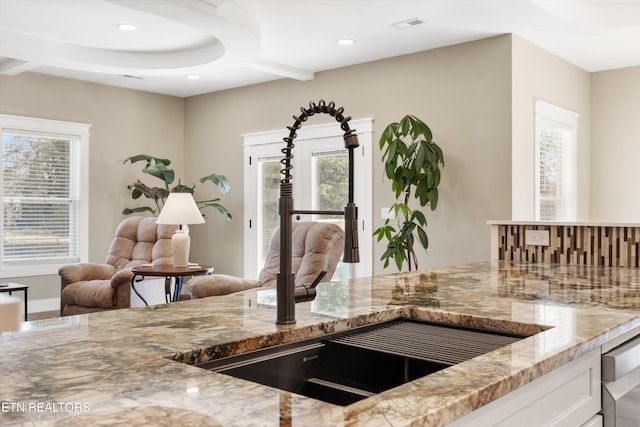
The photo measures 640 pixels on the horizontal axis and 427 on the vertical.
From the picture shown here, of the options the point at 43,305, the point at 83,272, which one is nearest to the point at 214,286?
the point at 83,272

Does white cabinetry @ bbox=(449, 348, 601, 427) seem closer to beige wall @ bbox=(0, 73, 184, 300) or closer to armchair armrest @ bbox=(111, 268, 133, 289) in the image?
armchair armrest @ bbox=(111, 268, 133, 289)

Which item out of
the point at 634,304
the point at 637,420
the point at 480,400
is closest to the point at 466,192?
the point at 634,304

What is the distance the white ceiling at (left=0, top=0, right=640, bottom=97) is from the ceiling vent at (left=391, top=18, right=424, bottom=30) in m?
0.05

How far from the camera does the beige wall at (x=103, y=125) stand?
612 cm

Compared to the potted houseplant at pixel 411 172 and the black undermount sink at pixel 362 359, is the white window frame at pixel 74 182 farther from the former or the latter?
the black undermount sink at pixel 362 359

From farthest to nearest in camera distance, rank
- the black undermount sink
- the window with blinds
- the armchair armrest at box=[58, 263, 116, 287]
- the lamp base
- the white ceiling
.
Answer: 1. the window with blinds
2. the armchair armrest at box=[58, 263, 116, 287]
3. the lamp base
4. the white ceiling
5. the black undermount sink

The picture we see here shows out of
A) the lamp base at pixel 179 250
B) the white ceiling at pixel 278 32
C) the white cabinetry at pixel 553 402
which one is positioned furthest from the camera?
the lamp base at pixel 179 250

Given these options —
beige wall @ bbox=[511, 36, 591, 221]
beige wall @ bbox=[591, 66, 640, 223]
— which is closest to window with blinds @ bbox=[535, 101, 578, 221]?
beige wall @ bbox=[511, 36, 591, 221]

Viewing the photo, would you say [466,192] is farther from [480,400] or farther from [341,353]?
[480,400]

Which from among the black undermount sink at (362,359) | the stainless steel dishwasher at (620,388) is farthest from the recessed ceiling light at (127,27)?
the stainless steel dishwasher at (620,388)

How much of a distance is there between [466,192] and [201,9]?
2.64 metres

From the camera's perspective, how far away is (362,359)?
1.41 m

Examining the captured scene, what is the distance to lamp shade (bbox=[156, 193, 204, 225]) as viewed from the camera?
492 centimetres

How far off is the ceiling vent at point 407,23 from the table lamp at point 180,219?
2.24 meters
